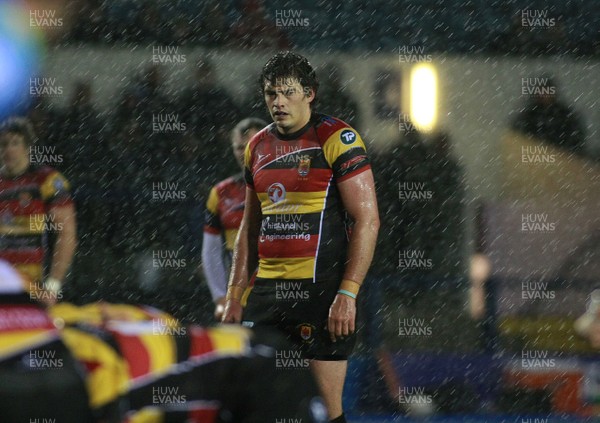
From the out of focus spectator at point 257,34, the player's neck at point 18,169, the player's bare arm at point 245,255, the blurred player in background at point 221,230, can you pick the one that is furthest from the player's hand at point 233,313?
the out of focus spectator at point 257,34

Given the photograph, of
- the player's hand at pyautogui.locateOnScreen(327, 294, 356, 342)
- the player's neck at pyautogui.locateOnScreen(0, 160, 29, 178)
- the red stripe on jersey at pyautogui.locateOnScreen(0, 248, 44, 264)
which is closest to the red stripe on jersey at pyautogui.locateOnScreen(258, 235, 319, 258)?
the player's hand at pyautogui.locateOnScreen(327, 294, 356, 342)

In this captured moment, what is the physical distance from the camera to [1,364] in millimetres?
2018

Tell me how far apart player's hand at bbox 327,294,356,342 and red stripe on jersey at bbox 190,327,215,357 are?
2.04 m

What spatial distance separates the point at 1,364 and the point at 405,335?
5.79m

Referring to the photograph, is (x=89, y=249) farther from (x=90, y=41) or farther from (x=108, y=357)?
(x=108, y=357)

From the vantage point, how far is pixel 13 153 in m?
6.89

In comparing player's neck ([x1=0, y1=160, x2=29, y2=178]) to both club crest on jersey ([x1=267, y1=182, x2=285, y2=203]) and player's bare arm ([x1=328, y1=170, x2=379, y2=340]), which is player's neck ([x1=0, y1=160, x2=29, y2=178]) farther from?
player's bare arm ([x1=328, y1=170, x2=379, y2=340])

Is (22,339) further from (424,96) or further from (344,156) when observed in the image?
(424,96)

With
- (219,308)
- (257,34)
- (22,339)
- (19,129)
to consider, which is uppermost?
(257,34)

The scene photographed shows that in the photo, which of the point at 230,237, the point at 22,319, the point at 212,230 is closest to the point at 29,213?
the point at 212,230

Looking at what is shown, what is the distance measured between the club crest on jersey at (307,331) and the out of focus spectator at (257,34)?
495 cm

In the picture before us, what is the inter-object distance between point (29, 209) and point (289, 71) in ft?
9.67

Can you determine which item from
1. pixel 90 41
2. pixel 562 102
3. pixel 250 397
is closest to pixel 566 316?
pixel 562 102

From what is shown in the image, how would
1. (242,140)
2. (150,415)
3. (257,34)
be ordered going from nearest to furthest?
(150,415) → (242,140) → (257,34)
